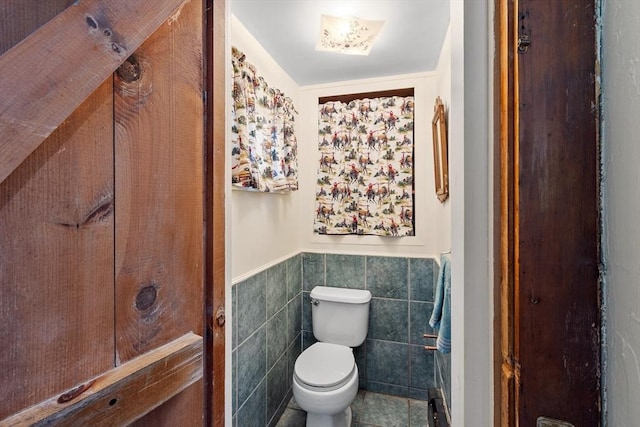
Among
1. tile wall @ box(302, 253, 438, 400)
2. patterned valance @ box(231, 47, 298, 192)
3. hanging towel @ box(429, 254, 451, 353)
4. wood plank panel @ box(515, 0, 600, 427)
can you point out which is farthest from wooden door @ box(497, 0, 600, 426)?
tile wall @ box(302, 253, 438, 400)

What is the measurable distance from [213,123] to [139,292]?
40cm

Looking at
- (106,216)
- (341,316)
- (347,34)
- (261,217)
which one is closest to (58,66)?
(106,216)

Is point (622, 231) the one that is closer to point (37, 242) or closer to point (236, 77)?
point (37, 242)

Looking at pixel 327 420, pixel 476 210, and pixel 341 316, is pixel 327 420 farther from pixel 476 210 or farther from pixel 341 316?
pixel 476 210

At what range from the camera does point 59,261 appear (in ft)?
1.39

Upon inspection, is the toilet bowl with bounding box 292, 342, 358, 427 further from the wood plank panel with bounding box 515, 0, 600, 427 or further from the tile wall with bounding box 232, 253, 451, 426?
the wood plank panel with bounding box 515, 0, 600, 427

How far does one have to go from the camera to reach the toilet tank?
2062mm

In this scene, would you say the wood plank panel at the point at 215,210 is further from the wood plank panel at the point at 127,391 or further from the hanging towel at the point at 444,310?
the hanging towel at the point at 444,310

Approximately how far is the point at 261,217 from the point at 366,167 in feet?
3.02

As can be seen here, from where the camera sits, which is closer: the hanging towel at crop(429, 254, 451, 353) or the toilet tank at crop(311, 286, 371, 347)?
the hanging towel at crop(429, 254, 451, 353)

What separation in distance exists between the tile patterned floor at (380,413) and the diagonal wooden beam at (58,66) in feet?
6.94

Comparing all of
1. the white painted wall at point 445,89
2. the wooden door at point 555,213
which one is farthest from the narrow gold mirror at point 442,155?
the wooden door at point 555,213

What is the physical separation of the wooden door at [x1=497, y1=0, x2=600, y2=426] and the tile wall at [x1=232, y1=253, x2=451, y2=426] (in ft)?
4.63

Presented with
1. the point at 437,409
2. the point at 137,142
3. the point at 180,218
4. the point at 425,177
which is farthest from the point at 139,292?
the point at 425,177
